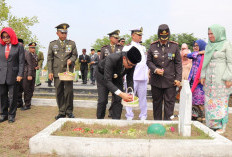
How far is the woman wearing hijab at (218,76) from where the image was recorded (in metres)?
4.73

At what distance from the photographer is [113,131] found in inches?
162

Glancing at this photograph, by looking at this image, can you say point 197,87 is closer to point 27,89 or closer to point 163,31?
point 163,31

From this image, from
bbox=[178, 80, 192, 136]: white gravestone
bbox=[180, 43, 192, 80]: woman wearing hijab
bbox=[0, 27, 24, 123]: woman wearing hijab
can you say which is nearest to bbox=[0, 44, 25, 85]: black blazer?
bbox=[0, 27, 24, 123]: woman wearing hijab

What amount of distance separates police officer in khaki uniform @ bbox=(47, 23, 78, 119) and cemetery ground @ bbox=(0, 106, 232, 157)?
1.74ft

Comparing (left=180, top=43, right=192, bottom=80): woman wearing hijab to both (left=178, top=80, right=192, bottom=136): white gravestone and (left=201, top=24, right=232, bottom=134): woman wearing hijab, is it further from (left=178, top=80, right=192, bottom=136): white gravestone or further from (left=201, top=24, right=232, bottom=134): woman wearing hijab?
(left=178, top=80, right=192, bottom=136): white gravestone

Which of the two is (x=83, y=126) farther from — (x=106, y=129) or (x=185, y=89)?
(x=185, y=89)

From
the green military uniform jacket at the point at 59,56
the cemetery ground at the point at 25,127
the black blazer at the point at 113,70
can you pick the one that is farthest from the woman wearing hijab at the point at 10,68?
the black blazer at the point at 113,70

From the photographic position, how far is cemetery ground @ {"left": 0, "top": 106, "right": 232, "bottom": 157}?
3.90 metres

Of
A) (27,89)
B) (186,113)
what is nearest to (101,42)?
(27,89)

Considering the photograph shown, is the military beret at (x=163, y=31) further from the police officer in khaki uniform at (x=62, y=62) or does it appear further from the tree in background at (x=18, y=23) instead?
the tree in background at (x=18, y=23)

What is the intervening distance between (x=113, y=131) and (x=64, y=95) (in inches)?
97.8

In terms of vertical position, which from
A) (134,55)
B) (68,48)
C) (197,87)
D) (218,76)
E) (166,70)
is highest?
(68,48)

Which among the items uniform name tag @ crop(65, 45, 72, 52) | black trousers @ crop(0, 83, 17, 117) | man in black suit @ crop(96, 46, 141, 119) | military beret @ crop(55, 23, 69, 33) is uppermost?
military beret @ crop(55, 23, 69, 33)

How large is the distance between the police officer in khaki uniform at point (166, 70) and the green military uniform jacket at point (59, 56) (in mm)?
2139
